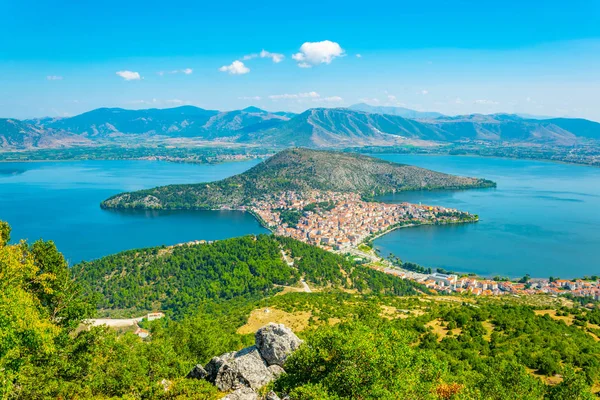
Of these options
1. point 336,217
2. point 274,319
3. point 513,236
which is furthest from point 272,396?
point 336,217

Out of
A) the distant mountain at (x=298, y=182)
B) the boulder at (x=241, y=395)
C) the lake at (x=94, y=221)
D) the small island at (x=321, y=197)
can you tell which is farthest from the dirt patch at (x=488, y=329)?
the distant mountain at (x=298, y=182)

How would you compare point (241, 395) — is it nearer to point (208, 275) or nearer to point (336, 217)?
point (208, 275)

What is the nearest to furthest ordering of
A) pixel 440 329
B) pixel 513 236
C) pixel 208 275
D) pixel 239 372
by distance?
pixel 239 372 < pixel 440 329 < pixel 208 275 < pixel 513 236

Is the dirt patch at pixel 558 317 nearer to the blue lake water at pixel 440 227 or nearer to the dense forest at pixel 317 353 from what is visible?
the dense forest at pixel 317 353

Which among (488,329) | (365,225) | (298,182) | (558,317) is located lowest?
(365,225)

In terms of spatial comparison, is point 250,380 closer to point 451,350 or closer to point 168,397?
point 168,397

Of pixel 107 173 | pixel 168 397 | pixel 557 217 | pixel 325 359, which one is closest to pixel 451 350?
pixel 325 359
